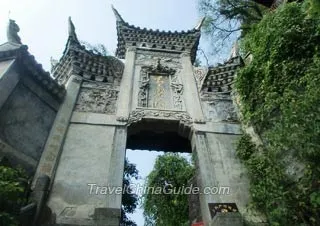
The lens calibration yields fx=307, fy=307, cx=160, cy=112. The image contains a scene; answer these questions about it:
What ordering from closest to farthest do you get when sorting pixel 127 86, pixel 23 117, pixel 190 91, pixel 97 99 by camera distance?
pixel 23 117 → pixel 97 99 → pixel 127 86 → pixel 190 91

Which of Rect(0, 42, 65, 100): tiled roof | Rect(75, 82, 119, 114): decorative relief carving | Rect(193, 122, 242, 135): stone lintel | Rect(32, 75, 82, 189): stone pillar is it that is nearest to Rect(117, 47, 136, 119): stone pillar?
Rect(75, 82, 119, 114): decorative relief carving

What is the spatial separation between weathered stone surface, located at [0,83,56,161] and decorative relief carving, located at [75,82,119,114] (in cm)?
94

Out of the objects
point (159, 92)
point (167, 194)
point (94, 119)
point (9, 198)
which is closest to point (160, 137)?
point (159, 92)

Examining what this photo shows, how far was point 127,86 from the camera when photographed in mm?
9445

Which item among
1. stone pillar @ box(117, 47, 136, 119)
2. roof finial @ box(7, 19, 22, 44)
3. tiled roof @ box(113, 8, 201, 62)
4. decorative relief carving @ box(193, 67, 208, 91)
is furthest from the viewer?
tiled roof @ box(113, 8, 201, 62)

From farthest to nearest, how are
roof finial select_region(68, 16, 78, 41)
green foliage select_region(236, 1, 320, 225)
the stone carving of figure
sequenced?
roof finial select_region(68, 16, 78, 41)
the stone carving of figure
green foliage select_region(236, 1, 320, 225)

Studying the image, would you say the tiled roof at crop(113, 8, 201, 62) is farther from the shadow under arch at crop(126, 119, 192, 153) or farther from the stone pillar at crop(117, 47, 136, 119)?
the shadow under arch at crop(126, 119, 192, 153)

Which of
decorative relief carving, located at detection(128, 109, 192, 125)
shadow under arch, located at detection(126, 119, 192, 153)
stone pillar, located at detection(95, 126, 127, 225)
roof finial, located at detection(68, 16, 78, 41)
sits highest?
roof finial, located at detection(68, 16, 78, 41)

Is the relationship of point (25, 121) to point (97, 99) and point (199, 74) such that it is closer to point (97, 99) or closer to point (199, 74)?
point (97, 99)

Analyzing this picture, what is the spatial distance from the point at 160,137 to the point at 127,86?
1.87m

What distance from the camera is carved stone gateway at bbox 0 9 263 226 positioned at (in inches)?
261

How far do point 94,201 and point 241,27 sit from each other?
10.7m

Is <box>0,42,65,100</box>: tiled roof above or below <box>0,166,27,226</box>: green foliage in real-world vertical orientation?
above

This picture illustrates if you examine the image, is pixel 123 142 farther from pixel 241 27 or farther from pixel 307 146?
pixel 241 27
